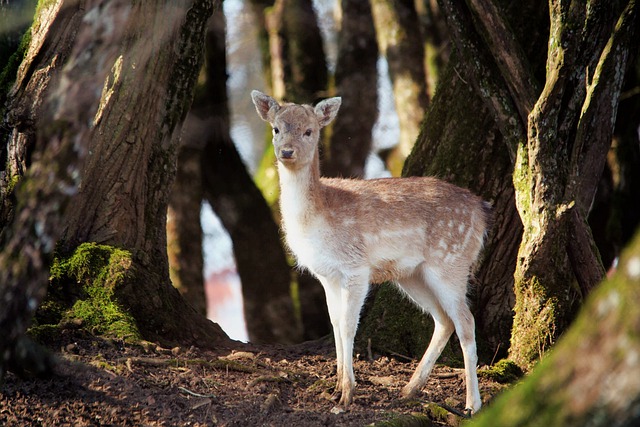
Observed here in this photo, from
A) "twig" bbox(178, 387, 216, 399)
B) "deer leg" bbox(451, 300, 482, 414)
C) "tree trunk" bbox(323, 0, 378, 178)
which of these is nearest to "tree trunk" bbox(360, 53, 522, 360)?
"deer leg" bbox(451, 300, 482, 414)

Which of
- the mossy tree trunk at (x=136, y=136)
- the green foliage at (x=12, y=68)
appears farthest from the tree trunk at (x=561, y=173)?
the green foliage at (x=12, y=68)

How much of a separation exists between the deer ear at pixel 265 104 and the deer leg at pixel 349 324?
1654 millimetres

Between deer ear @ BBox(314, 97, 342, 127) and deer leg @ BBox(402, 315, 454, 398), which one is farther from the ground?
deer ear @ BBox(314, 97, 342, 127)

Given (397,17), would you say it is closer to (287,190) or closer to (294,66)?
(294,66)

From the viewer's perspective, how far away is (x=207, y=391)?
18.8ft

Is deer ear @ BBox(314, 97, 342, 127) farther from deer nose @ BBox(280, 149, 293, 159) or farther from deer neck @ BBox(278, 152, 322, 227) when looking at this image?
deer nose @ BBox(280, 149, 293, 159)

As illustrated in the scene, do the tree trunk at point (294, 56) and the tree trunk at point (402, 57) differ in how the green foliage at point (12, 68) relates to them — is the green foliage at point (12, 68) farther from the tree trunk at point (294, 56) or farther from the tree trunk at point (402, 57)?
the tree trunk at point (402, 57)

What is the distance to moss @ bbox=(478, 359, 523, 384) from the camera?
6969 millimetres

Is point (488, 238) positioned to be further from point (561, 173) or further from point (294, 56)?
point (294, 56)

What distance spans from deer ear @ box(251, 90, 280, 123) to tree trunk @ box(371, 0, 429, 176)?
5453 millimetres

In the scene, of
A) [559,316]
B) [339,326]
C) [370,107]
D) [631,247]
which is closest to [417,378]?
[339,326]

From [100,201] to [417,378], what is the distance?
10.1ft

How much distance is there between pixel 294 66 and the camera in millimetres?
12523

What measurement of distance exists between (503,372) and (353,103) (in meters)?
6.43
